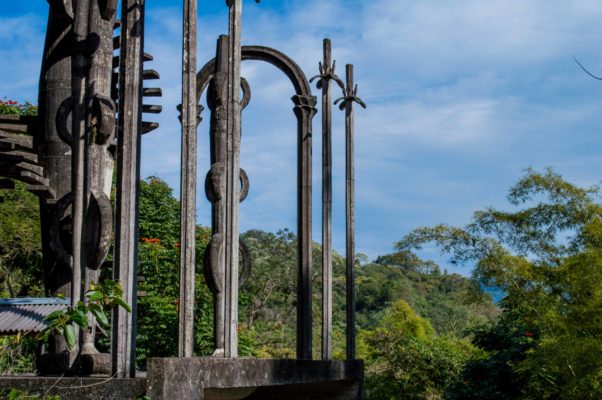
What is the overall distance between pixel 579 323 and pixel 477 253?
3.87 metres

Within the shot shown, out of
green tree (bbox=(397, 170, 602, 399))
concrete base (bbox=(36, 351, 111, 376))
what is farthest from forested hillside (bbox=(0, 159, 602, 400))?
concrete base (bbox=(36, 351, 111, 376))

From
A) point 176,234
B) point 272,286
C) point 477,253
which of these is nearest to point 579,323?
point 477,253

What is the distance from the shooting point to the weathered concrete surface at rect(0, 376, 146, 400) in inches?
205

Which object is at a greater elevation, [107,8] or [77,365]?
[107,8]

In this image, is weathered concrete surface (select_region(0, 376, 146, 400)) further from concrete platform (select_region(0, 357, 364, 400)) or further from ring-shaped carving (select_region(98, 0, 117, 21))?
ring-shaped carving (select_region(98, 0, 117, 21))

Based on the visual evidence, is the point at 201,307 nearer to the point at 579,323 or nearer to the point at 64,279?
the point at 579,323

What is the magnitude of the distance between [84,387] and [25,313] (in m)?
2.27

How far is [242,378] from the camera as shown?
250 inches

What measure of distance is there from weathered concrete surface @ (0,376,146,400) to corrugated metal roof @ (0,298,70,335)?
153 cm

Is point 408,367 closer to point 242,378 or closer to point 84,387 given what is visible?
point 242,378

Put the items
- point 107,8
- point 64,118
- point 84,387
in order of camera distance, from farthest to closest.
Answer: point 107,8 → point 64,118 → point 84,387

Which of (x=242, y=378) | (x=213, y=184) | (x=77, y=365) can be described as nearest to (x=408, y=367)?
(x=213, y=184)

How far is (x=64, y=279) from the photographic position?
26.6 feet

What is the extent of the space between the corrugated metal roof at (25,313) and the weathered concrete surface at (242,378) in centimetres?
140
